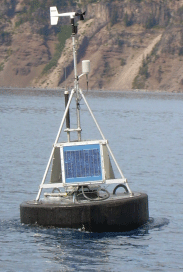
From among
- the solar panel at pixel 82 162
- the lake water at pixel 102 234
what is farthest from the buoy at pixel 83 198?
the lake water at pixel 102 234

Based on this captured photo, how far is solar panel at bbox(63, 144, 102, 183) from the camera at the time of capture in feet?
76.5

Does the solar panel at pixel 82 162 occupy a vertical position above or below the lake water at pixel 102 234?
above

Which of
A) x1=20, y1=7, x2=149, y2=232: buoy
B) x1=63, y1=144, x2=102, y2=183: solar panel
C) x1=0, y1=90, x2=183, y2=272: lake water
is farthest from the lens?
x1=63, y1=144, x2=102, y2=183: solar panel

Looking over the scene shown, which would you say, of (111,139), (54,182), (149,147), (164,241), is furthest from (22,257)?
(111,139)

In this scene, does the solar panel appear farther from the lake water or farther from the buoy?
the lake water

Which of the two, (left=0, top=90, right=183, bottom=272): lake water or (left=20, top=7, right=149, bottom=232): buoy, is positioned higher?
(left=20, top=7, right=149, bottom=232): buoy

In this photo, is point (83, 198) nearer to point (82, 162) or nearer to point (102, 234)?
point (82, 162)

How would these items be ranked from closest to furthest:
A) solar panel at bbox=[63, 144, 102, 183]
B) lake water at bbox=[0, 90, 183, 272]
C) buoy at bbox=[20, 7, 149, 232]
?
lake water at bbox=[0, 90, 183, 272] < buoy at bbox=[20, 7, 149, 232] < solar panel at bbox=[63, 144, 102, 183]

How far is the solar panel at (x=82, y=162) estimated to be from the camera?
76.5 feet

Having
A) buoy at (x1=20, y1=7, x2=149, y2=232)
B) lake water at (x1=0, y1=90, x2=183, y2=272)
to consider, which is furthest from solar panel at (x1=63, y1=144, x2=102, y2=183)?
lake water at (x1=0, y1=90, x2=183, y2=272)

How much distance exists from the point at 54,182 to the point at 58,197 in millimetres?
736

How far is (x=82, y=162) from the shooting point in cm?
2339

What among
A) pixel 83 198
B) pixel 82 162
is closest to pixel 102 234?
pixel 83 198

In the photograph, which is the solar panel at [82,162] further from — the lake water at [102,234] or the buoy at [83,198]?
the lake water at [102,234]
